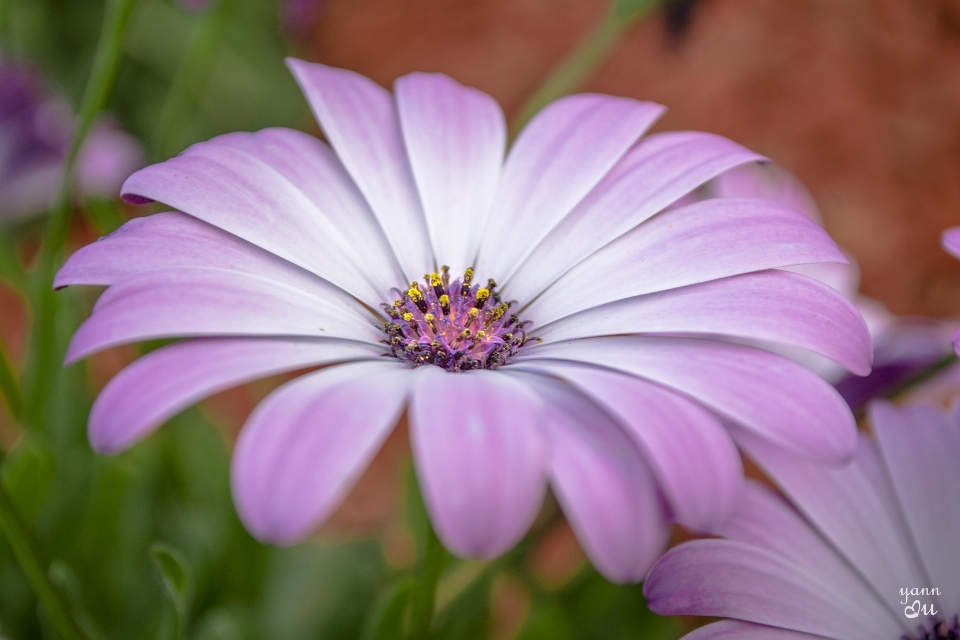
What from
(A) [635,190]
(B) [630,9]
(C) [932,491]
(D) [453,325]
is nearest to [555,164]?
(A) [635,190]

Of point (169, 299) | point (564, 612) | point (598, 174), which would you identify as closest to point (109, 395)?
point (169, 299)

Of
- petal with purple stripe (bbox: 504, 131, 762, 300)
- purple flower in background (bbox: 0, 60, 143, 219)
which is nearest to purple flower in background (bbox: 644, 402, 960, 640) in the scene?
petal with purple stripe (bbox: 504, 131, 762, 300)

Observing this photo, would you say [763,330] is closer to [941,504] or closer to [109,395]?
[941,504]

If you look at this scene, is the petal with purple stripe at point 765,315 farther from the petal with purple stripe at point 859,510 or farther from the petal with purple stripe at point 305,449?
the petal with purple stripe at point 305,449

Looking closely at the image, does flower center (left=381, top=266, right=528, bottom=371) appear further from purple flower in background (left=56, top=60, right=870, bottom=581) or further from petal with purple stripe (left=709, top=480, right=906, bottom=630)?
petal with purple stripe (left=709, top=480, right=906, bottom=630)

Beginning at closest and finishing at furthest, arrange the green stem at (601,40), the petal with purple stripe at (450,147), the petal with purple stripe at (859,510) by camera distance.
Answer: the petal with purple stripe at (859,510)
the petal with purple stripe at (450,147)
the green stem at (601,40)

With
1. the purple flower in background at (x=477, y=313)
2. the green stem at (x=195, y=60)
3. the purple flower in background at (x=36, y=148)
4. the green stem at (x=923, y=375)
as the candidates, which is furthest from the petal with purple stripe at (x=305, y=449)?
the purple flower in background at (x=36, y=148)
